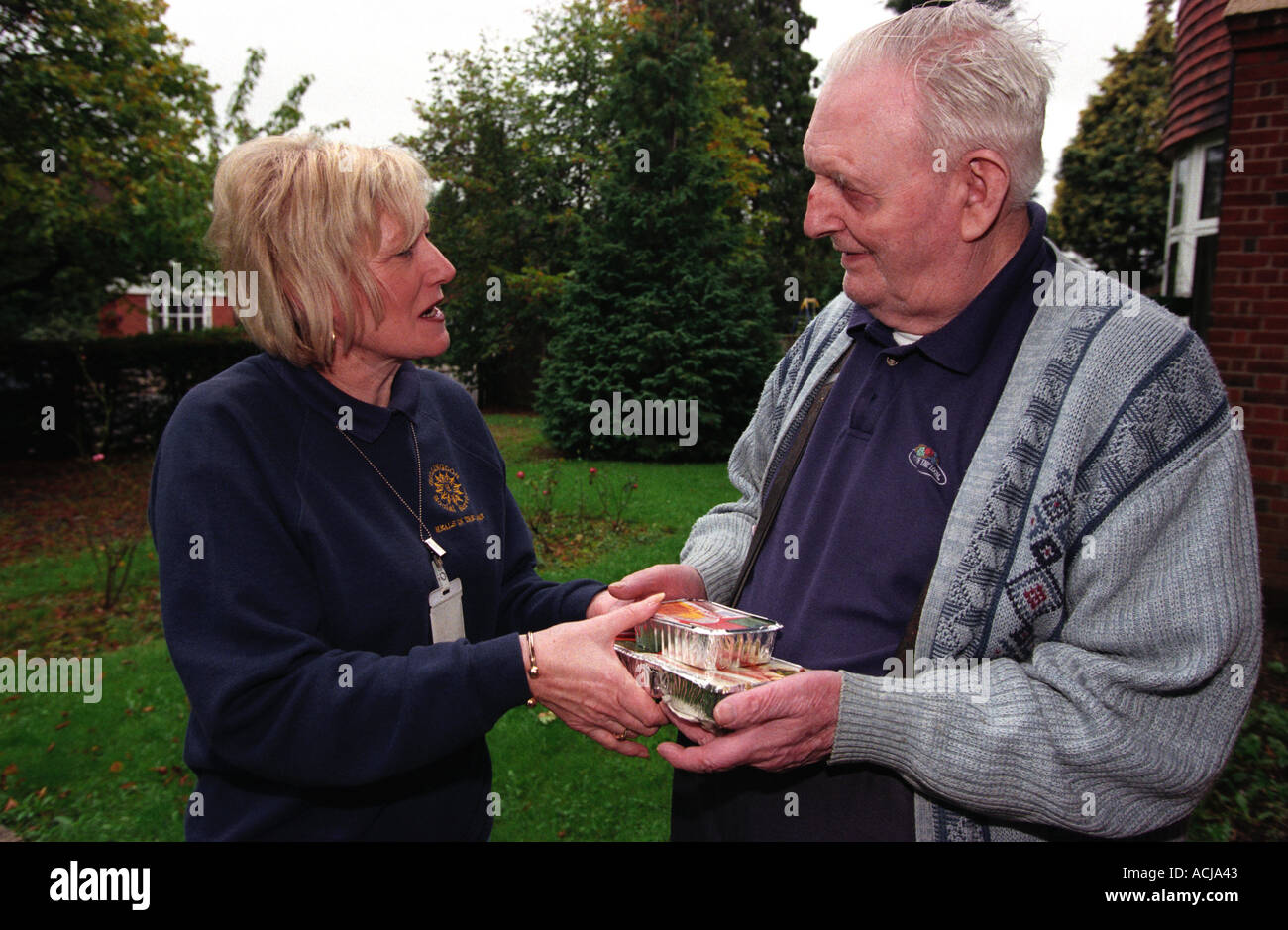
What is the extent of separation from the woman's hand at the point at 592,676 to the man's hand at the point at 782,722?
27 cm

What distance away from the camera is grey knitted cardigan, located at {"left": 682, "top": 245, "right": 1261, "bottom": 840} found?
1.72 metres

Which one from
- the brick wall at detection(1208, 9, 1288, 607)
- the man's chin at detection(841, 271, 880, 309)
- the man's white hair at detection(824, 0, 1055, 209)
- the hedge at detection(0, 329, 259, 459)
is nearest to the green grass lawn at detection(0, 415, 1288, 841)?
the brick wall at detection(1208, 9, 1288, 607)

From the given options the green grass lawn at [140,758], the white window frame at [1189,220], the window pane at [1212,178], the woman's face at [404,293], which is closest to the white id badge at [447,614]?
the woman's face at [404,293]

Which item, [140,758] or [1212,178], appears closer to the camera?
[140,758]

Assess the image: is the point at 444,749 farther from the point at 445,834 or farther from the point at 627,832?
the point at 627,832

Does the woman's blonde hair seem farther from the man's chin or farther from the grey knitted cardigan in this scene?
the grey knitted cardigan

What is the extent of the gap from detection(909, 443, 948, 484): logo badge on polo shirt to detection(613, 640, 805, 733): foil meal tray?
→ 1.86 feet

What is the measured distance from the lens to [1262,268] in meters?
6.17

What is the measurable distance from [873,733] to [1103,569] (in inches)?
23.2

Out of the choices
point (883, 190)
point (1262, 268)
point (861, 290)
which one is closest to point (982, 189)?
point (883, 190)

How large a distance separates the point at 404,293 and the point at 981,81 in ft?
5.16

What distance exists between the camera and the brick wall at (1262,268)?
20.0 feet

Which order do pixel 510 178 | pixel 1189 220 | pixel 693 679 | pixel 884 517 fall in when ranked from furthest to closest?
pixel 510 178 → pixel 1189 220 → pixel 884 517 → pixel 693 679

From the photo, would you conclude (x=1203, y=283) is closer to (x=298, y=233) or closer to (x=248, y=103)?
(x=298, y=233)
